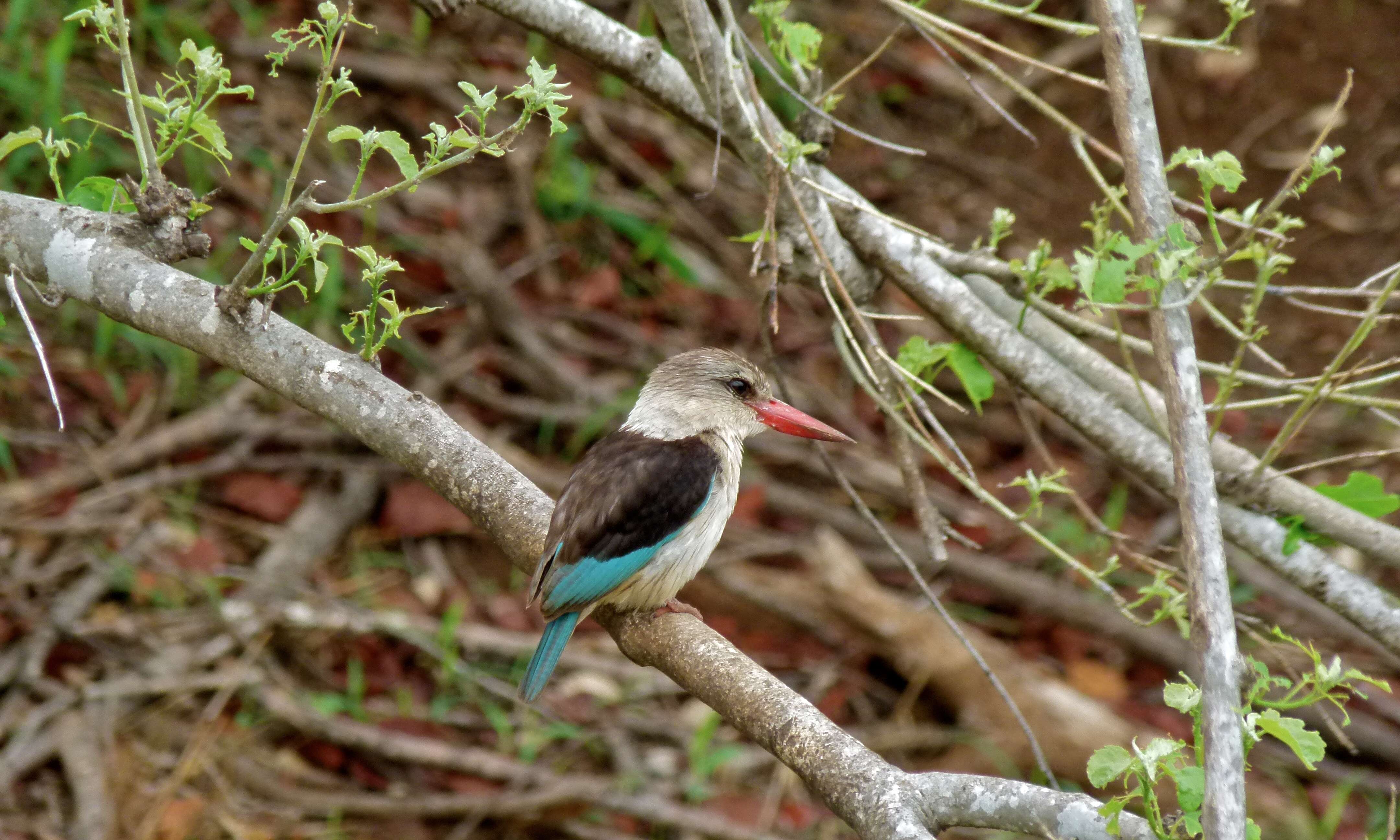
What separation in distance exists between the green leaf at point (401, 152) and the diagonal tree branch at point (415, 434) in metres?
0.60

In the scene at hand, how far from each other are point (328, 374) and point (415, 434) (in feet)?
0.63

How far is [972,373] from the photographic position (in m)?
2.53

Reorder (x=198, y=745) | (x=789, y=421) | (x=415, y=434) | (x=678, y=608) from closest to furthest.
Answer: (x=415, y=434) < (x=678, y=608) < (x=789, y=421) < (x=198, y=745)

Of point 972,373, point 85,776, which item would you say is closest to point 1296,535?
point 972,373

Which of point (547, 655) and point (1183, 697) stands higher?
point (1183, 697)

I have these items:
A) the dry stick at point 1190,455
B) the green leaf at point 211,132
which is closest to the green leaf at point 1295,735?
the dry stick at point 1190,455

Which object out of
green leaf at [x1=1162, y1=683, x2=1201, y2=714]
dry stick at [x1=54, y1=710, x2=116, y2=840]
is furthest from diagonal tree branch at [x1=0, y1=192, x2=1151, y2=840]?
dry stick at [x1=54, y1=710, x2=116, y2=840]

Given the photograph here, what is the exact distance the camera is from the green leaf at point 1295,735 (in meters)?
1.41

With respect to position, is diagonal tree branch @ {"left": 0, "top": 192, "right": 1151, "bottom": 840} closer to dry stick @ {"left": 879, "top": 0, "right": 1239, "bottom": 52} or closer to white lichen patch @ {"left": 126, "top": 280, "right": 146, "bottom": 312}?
white lichen patch @ {"left": 126, "top": 280, "right": 146, "bottom": 312}

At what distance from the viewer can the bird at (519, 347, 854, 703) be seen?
8.91 feet

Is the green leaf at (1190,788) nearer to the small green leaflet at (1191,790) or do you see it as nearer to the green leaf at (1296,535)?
the small green leaflet at (1191,790)

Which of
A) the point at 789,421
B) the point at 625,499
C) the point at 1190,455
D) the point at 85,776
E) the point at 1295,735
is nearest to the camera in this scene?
the point at 1295,735

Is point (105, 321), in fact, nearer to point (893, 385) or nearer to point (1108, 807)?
point (893, 385)

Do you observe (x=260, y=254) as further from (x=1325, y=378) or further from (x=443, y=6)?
(x=1325, y=378)
